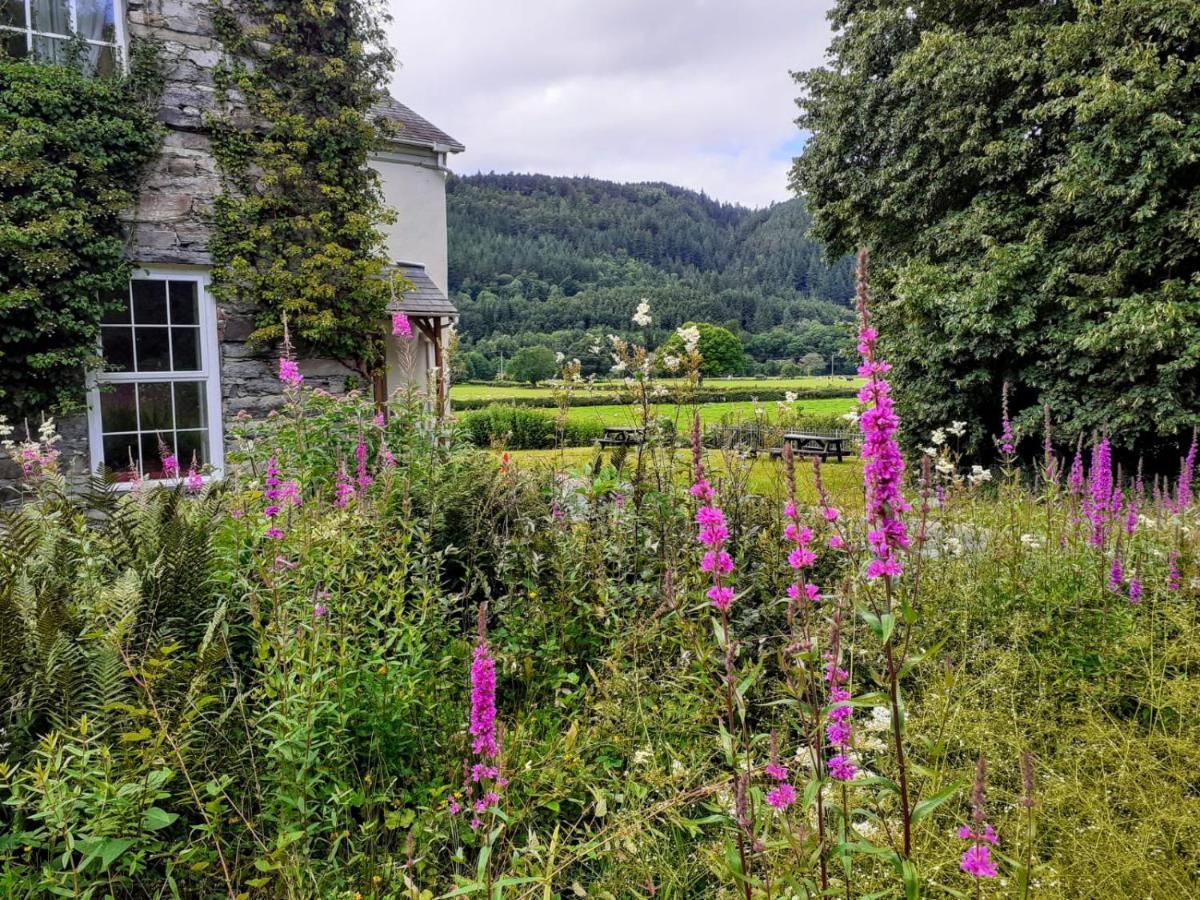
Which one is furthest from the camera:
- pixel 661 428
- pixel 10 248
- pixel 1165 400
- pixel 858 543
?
pixel 1165 400

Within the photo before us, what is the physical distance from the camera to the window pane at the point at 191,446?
23.4 ft

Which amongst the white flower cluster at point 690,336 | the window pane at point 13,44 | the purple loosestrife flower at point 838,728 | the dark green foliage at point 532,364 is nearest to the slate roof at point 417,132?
the window pane at point 13,44

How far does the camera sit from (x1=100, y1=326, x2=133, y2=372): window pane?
6.77m

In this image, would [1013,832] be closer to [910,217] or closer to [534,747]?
[534,747]

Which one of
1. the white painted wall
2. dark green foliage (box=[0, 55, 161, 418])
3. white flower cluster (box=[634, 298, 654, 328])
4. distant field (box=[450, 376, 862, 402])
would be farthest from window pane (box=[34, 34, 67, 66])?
distant field (box=[450, 376, 862, 402])

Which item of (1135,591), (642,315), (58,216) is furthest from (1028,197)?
(58,216)

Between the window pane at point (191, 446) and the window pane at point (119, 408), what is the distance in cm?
44

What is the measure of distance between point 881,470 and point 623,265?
57.2m

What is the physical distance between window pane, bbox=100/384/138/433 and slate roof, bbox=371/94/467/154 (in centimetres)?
759

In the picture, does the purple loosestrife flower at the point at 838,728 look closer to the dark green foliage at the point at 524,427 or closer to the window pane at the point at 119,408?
the window pane at the point at 119,408

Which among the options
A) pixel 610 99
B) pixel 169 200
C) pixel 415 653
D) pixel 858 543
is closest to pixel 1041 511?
pixel 858 543

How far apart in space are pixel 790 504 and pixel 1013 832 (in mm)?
1280

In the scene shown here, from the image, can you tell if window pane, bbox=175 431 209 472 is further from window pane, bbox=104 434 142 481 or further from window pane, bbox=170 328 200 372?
window pane, bbox=170 328 200 372

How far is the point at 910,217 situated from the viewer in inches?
474
